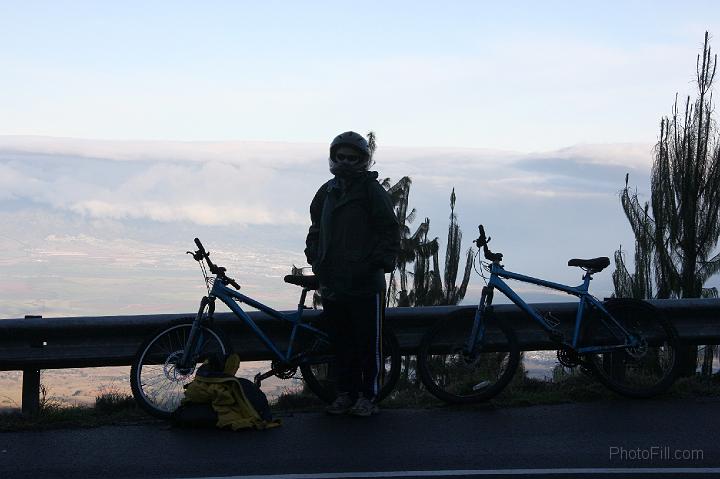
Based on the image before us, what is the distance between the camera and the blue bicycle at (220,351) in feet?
26.9

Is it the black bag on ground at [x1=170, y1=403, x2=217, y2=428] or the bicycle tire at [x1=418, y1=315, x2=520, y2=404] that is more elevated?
the bicycle tire at [x1=418, y1=315, x2=520, y2=404]

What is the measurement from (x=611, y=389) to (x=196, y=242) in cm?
359

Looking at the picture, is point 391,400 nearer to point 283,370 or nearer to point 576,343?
point 283,370

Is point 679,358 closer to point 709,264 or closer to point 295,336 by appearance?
point 295,336

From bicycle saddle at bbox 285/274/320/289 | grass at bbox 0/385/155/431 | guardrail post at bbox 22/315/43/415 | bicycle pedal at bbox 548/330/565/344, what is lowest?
grass at bbox 0/385/155/431

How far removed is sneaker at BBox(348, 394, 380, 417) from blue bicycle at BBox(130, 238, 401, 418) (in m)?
0.30

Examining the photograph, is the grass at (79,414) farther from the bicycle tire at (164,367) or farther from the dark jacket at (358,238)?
the dark jacket at (358,238)

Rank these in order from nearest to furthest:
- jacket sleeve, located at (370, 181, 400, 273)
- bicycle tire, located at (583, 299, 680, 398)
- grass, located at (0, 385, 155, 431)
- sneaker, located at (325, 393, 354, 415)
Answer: grass, located at (0, 385, 155, 431) < jacket sleeve, located at (370, 181, 400, 273) < sneaker, located at (325, 393, 354, 415) < bicycle tire, located at (583, 299, 680, 398)

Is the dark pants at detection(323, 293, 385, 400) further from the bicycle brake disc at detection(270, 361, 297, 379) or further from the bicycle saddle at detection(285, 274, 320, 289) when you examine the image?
the bicycle brake disc at detection(270, 361, 297, 379)

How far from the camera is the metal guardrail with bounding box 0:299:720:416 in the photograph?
27.2ft

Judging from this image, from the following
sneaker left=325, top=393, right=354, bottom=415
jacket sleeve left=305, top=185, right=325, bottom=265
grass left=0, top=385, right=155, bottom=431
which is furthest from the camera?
jacket sleeve left=305, top=185, right=325, bottom=265

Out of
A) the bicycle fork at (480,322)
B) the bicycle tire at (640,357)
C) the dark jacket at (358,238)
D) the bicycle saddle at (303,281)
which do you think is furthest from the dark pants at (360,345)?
the bicycle tire at (640,357)

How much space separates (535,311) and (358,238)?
1.81 meters

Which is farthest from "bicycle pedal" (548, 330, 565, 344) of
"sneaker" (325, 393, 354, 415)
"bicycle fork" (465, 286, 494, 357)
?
"sneaker" (325, 393, 354, 415)
